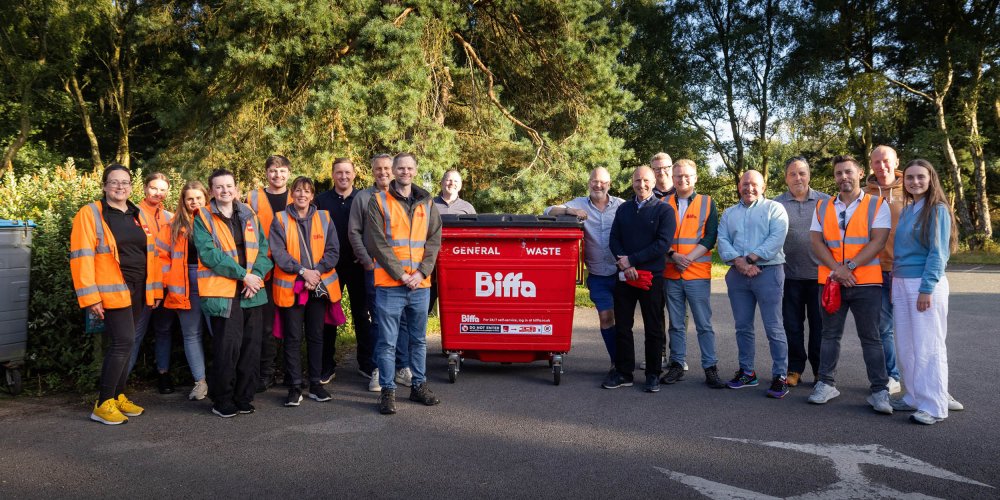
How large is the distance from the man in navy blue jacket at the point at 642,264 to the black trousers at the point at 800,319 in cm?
100

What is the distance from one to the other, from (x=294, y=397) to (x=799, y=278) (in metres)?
3.94

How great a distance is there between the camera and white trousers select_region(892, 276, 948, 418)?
4.64 meters

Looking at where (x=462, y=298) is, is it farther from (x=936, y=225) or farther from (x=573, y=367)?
(x=936, y=225)

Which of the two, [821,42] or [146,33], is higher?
[821,42]

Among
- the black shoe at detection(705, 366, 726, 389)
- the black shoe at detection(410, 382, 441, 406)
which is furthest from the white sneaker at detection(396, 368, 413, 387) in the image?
the black shoe at detection(705, 366, 726, 389)

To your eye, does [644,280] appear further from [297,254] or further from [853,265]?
[297,254]

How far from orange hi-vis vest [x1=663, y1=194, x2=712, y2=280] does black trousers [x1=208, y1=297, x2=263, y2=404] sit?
125 inches

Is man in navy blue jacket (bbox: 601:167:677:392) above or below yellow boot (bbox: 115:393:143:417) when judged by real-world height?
above

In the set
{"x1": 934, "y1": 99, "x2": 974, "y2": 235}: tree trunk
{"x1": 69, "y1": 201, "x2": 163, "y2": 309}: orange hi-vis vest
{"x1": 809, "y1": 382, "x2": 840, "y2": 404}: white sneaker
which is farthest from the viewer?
{"x1": 934, "y1": 99, "x2": 974, "y2": 235}: tree trunk

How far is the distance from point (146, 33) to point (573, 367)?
1299 centimetres

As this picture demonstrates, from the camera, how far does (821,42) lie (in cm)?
2889

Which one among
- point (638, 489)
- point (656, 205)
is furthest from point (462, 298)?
point (638, 489)

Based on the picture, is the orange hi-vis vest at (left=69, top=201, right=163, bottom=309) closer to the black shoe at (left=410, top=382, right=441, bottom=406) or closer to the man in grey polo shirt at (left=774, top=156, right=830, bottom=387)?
the black shoe at (left=410, top=382, right=441, bottom=406)

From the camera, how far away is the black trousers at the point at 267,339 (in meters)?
5.29
